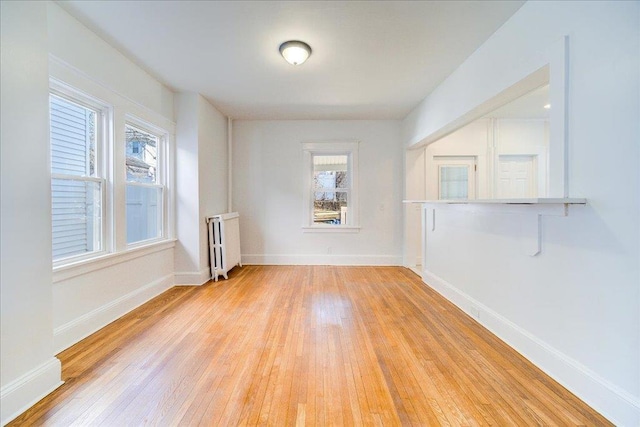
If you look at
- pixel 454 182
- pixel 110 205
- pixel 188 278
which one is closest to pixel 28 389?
pixel 110 205

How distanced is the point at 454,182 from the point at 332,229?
7.86 feet

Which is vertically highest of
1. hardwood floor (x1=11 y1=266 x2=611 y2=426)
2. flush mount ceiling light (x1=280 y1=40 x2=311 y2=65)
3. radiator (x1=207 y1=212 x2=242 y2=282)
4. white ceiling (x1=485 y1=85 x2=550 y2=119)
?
white ceiling (x1=485 y1=85 x2=550 y2=119)

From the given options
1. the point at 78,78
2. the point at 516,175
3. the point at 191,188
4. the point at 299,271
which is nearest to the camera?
the point at 78,78

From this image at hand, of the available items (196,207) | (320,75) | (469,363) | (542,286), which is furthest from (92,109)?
(542,286)

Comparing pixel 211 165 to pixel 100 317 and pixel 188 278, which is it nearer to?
pixel 188 278

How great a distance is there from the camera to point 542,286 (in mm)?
2023

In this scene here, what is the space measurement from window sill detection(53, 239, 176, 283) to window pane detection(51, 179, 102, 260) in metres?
0.12

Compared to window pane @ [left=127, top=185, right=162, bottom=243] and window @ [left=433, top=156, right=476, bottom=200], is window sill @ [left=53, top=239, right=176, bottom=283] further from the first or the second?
window @ [left=433, top=156, right=476, bottom=200]

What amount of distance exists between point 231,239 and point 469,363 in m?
3.69

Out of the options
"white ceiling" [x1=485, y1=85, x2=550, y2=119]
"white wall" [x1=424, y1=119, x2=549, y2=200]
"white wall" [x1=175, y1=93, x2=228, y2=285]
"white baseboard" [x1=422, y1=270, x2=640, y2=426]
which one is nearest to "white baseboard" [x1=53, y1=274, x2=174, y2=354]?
"white wall" [x1=175, y1=93, x2=228, y2=285]

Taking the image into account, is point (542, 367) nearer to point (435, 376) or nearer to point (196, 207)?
point (435, 376)

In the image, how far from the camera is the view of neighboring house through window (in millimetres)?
5512

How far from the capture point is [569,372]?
176cm

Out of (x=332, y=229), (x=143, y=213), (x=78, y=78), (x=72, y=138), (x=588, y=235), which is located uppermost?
(x=78, y=78)
